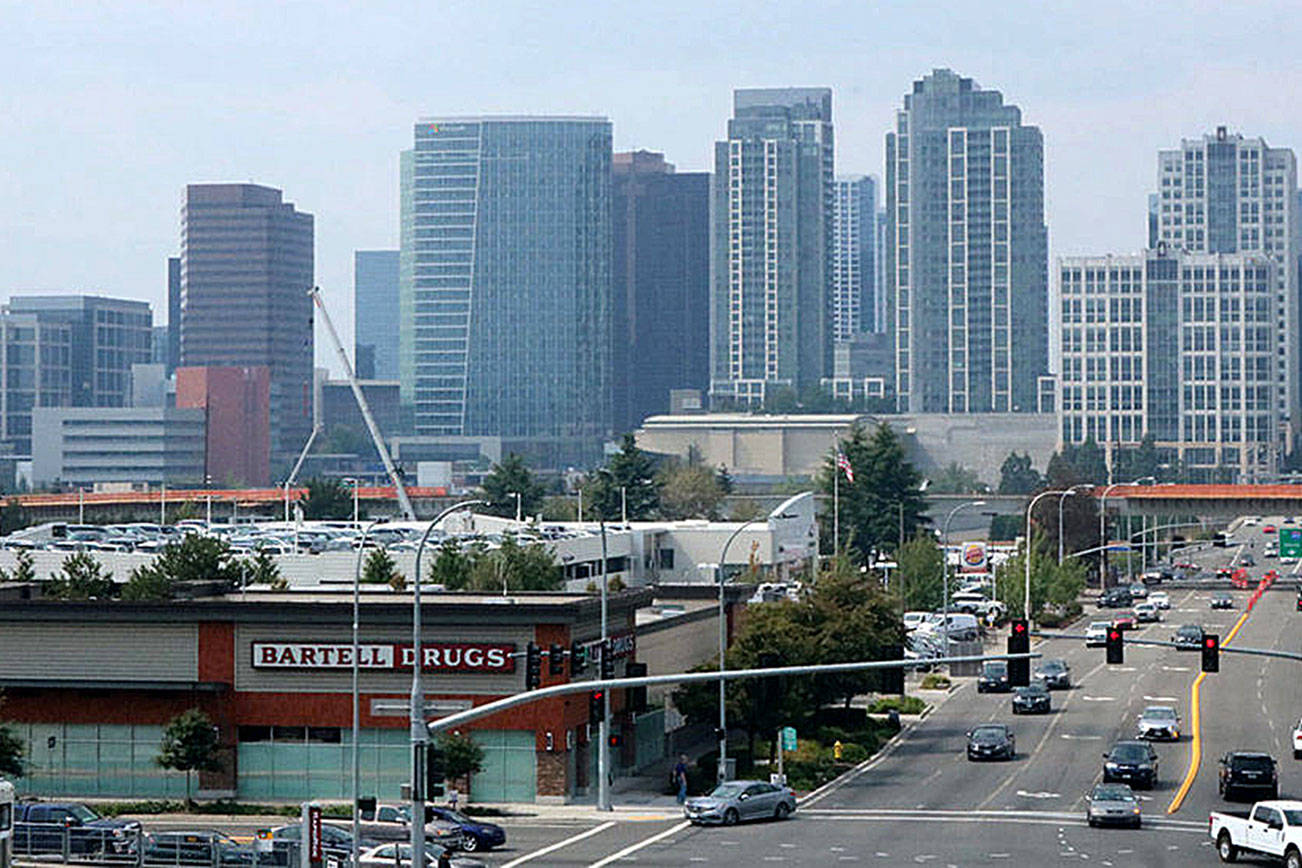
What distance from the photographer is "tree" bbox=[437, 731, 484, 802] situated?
224 feet

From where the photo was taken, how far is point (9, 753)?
67312 millimetres

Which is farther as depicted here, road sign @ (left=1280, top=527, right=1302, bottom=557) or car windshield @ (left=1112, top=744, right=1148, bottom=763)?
road sign @ (left=1280, top=527, right=1302, bottom=557)

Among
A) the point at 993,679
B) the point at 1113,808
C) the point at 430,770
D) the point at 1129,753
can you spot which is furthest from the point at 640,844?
the point at 993,679

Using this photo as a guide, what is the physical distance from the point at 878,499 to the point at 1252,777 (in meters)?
125

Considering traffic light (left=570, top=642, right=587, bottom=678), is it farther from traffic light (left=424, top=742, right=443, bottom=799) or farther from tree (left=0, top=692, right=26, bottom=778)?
tree (left=0, top=692, right=26, bottom=778)

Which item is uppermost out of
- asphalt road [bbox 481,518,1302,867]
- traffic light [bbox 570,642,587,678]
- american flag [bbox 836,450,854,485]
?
american flag [bbox 836,450,854,485]

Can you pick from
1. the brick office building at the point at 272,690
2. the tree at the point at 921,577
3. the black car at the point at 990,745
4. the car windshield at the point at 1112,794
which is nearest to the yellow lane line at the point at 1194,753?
the car windshield at the point at 1112,794

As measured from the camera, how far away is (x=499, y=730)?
236ft

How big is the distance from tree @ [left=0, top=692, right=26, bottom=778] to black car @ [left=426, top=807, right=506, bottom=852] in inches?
569

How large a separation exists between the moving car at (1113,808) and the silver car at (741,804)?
894cm

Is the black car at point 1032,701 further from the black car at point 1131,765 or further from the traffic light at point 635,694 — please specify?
the traffic light at point 635,694

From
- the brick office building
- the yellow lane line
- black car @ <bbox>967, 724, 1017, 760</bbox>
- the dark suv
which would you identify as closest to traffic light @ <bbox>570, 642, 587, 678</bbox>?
the brick office building

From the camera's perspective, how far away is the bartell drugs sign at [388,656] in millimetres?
71938

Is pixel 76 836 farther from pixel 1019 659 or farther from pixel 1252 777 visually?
pixel 1252 777
